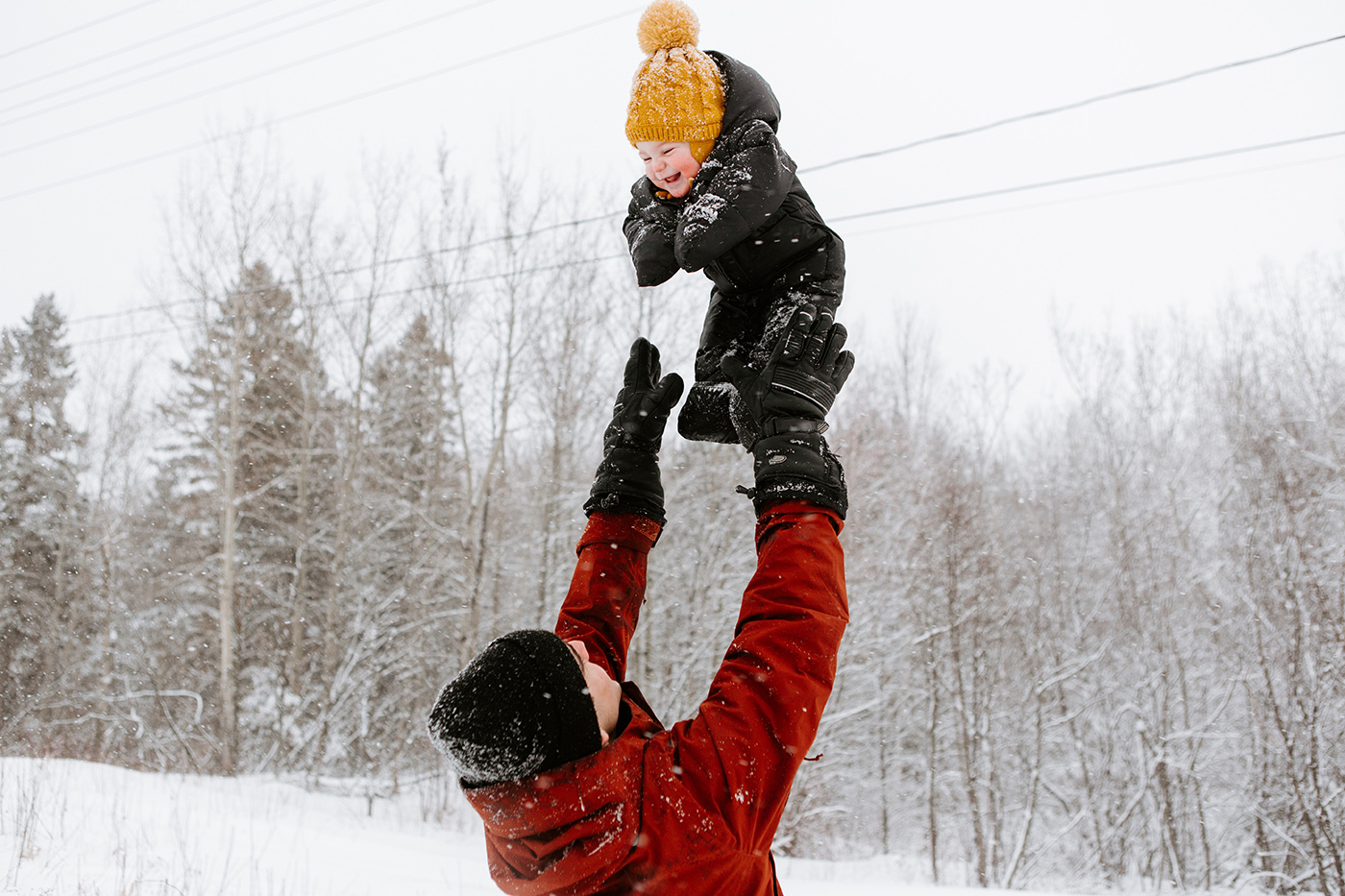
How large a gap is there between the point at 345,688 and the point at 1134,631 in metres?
17.3

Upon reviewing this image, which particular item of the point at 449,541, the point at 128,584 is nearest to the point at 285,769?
the point at 449,541

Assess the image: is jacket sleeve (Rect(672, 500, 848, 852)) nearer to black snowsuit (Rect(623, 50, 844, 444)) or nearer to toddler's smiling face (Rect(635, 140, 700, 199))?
black snowsuit (Rect(623, 50, 844, 444))

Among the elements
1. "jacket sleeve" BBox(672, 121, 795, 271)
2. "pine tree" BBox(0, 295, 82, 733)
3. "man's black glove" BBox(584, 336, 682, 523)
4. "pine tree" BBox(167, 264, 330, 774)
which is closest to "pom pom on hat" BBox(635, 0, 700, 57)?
"jacket sleeve" BBox(672, 121, 795, 271)

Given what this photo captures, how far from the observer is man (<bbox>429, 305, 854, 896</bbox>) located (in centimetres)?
101

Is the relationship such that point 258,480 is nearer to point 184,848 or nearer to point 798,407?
point 184,848

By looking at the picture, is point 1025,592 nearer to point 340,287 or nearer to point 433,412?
point 433,412

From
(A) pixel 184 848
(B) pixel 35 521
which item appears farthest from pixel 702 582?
(B) pixel 35 521

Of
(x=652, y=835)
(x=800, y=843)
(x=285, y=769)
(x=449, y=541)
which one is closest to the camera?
(x=652, y=835)

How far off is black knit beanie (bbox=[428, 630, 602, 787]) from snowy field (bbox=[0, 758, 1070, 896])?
148 inches

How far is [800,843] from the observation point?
50.8 feet

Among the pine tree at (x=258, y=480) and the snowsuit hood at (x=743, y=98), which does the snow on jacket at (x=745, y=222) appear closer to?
the snowsuit hood at (x=743, y=98)

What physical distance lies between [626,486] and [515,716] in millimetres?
723

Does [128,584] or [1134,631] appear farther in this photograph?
[128,584]

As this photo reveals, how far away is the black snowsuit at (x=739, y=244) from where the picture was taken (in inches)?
68.7
